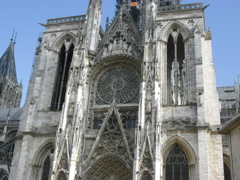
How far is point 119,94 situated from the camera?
63.5ft

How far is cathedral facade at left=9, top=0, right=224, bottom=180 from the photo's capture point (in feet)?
52.4

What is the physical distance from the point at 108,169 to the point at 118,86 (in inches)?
203

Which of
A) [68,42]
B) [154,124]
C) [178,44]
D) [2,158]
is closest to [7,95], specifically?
[2,158]

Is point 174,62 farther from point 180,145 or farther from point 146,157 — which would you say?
point 146,157

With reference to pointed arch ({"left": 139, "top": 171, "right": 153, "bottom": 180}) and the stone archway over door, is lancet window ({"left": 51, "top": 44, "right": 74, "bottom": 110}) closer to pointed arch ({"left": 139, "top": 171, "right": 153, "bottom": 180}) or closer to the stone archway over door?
the stone archway over door

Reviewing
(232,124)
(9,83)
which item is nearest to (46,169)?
(232,124)

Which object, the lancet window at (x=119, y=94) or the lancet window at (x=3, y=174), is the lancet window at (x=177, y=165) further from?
the lancet window at (x=3, y=174)

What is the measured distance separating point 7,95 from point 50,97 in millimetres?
26909

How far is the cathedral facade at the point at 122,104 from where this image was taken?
1598 centimetres

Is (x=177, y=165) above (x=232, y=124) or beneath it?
beneath

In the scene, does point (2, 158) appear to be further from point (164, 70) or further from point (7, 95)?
point (7, 95)

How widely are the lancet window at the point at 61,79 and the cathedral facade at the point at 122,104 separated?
0.07 metres

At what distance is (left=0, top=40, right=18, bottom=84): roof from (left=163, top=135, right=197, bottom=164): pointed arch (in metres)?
34.3

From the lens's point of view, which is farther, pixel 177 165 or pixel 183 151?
pixel 183 151
